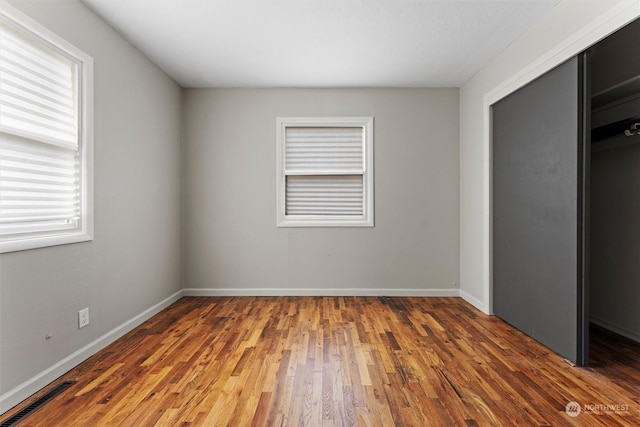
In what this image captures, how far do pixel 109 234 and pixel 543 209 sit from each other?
11.8ft

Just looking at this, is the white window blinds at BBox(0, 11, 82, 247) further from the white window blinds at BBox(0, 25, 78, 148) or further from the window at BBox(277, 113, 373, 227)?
the window at BBox(277, 113, 373, 227)

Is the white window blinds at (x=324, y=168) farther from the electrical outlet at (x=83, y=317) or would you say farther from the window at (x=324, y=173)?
the electrical outlet at (x=83, y=317)

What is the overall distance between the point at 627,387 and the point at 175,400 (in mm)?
2781

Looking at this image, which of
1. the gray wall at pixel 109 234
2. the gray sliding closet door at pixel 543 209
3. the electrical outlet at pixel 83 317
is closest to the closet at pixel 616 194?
the gray sliding closet door at pixel 543 209

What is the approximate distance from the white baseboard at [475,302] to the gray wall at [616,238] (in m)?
0.97

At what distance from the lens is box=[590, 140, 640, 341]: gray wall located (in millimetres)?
3086

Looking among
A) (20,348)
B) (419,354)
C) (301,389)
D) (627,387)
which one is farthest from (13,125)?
(627,387)

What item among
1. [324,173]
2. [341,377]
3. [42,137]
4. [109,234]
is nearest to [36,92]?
[42,137]

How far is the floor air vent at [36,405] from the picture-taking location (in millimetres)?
1871

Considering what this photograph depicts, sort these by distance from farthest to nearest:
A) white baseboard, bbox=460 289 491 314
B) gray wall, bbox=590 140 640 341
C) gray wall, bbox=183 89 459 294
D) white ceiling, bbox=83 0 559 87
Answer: gray wall, bbox=183 89 459 294
white baseboard, bbox=460 289 491 314
gray wall, bbox=590 140 640 341
white ceiling, bbox=83 0 559 87

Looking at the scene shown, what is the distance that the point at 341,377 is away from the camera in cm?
234

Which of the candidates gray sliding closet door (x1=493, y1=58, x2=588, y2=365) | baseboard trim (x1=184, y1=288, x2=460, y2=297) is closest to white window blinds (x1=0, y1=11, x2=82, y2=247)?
baseboard trim (x1=184, y1=288, x2=460, y2=297)

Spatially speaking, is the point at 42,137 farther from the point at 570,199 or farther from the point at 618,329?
the point at 618,329

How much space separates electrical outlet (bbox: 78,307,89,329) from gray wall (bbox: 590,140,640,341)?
14.7ft
